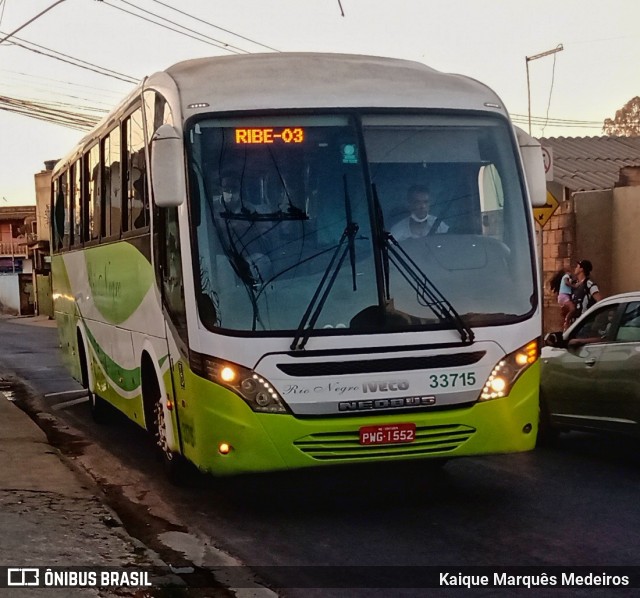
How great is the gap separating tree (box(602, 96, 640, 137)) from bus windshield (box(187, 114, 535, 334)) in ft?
216

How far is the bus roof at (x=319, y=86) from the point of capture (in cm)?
816

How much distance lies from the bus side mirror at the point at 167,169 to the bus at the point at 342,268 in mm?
13

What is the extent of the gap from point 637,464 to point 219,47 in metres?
17.4

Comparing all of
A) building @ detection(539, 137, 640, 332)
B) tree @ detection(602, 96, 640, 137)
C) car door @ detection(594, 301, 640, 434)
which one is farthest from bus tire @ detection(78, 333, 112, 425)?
tree @ detection(602, 96, 640, 137)

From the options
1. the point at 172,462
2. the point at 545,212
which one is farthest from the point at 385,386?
the point at 545,212

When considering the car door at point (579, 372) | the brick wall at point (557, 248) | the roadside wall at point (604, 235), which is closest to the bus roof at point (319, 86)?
the car door at point (579, 372)

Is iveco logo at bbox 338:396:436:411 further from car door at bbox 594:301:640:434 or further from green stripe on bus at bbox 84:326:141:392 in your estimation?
green stripe on bus at bbox 84:326:141:392

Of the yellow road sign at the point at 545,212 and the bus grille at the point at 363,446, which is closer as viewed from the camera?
the bus grille at the point at 363,446

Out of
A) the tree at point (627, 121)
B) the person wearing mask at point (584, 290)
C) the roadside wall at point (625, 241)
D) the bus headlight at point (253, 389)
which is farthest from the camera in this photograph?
the tree at point (627, 121)

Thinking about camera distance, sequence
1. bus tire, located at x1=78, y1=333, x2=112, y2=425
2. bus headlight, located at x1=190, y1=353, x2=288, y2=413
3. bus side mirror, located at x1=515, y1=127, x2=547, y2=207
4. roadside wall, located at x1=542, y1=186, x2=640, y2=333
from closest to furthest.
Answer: bus headlight, located at x1=190, y1=353, x2=288, y2=413 < bus side mirror, located at x1=515, y1=127, x2=547, y2=207 < bus tire, located at x1=78, y1=333, x2=112, y2=425 < roadside wall, located at x1=542, y1=186, x2=640, y2=333

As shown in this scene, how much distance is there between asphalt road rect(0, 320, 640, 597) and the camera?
674 centimetres

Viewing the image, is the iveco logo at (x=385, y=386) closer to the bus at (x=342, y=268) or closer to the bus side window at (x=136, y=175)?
the bus at (x=342, y=268)

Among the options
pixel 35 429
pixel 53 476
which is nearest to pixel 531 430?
pixel 53 476

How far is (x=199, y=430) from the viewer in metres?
7.86
